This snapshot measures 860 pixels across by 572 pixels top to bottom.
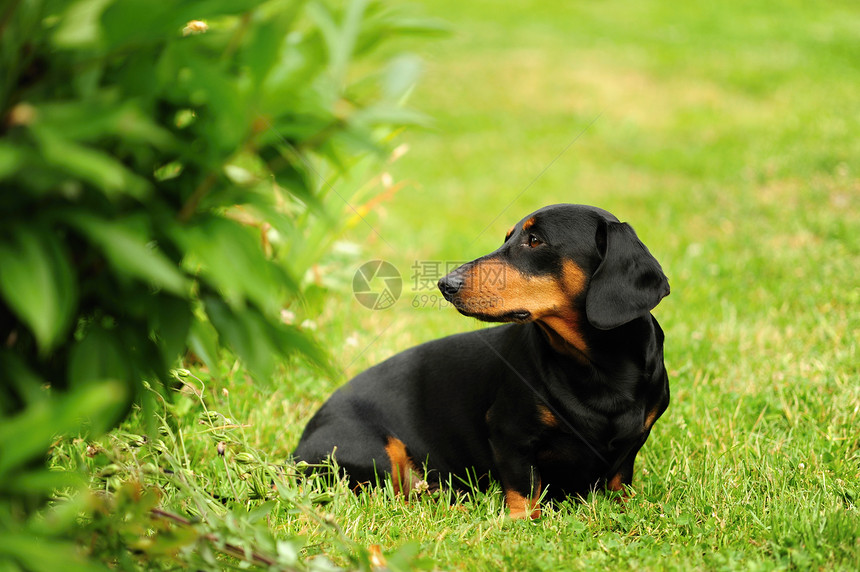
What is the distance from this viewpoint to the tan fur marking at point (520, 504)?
8.76 ft

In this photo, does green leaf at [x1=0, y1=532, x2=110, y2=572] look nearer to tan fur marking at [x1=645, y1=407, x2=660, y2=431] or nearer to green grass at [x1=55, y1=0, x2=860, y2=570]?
green grass at [x1=55, y1=0, x2=860, y2=570]

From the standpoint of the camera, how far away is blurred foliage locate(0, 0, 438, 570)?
4.04ft

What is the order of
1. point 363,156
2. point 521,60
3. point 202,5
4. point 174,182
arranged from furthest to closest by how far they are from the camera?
1. point 521,60
2. point 363,156
3. point 174,182
4. point 202,5

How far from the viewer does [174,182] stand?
152cm

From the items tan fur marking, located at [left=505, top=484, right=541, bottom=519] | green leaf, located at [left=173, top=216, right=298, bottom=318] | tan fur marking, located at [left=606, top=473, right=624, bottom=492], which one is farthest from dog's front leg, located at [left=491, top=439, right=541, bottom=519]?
green leaf, located at [left=173, top=216, right=298, bottom=318]

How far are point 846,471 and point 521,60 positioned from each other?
1154 cm

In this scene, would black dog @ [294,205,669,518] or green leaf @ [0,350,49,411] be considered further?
black dog @ [294,205,669,518]

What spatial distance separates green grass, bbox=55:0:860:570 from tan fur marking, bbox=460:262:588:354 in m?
0.66

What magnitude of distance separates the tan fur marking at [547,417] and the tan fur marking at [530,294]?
0.25 metres

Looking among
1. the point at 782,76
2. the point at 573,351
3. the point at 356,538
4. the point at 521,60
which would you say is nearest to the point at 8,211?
the point at 356,538

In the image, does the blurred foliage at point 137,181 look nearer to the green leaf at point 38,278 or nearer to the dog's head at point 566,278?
the green leaf at point 38,278

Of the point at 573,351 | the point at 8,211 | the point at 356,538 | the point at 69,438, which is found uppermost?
the point at 8,211

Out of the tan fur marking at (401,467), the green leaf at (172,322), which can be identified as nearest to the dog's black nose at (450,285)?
the tan fur marking at (401,467)

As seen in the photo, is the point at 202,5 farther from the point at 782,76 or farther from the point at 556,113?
the point at 782,76
